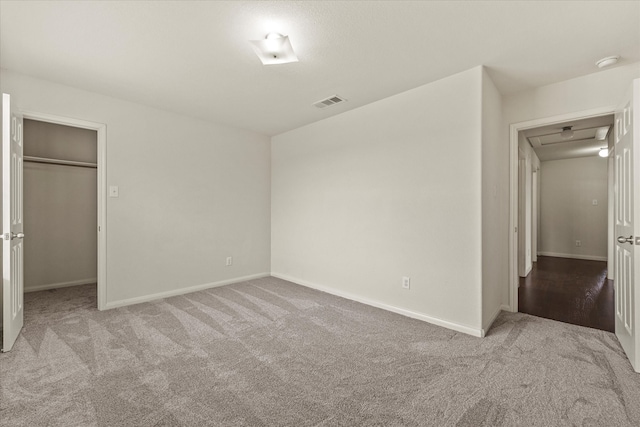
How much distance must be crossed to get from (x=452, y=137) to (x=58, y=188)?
5.19 m

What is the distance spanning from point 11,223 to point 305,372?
8.45ft

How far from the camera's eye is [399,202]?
10.4ft

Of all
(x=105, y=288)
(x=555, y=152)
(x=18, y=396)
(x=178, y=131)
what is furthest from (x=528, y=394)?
(x=555, y=152)

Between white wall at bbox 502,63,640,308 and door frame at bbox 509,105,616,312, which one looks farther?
door frame at bbox 509,105,616,312

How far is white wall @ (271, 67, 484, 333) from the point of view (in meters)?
2.68

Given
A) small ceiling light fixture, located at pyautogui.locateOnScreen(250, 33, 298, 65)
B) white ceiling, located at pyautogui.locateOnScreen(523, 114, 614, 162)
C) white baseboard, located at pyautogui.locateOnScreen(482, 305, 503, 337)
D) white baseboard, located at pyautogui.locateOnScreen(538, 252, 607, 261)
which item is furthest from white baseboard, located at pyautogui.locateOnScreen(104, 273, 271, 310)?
white baseboard, located at pyautogui.locateOnScreen(538, 252, 607, 261)

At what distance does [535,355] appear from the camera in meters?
2.21

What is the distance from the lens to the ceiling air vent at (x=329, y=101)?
11.0 feet

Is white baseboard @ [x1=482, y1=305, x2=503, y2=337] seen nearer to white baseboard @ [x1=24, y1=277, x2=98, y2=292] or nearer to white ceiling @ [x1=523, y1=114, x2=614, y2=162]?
white ceiling @ [x1=523, y1=114, x2=614, y2=162]

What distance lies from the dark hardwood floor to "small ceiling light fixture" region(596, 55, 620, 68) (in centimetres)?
235

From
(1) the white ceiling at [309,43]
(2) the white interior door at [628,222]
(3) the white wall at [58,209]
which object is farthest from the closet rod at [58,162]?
(2) the white interior door at [628,222]

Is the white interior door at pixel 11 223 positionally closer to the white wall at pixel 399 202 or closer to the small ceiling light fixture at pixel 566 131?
the white wall at pixel 399 202

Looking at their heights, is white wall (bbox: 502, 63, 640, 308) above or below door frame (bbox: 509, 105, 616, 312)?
above

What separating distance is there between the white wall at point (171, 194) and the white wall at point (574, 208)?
682 centimetres
